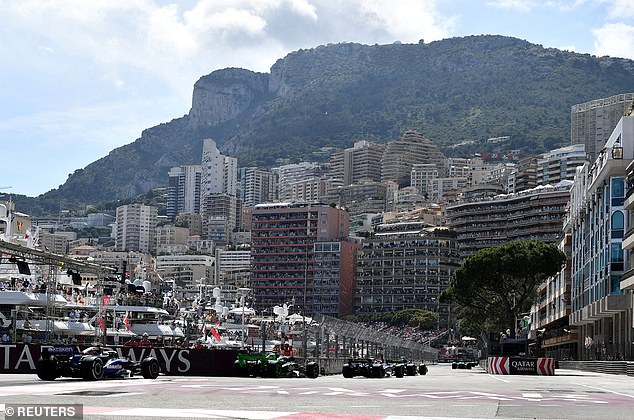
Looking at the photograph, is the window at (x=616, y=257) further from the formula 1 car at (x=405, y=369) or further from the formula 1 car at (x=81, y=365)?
the formula 1 car at (x=81, y=365)

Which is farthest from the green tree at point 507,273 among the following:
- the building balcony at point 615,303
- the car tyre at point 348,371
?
the car tyre at point 348,371

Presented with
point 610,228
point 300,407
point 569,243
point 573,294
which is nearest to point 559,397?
point 300,407

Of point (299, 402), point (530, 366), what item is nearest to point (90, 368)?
point (299, 402)

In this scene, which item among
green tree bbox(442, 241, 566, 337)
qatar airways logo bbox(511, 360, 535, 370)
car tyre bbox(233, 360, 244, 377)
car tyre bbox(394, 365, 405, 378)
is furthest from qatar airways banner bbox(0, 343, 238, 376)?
green tree bbox(442, 241, 566, 337)

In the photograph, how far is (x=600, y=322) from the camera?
86.6 m

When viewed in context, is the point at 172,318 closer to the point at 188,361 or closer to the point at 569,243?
the point at 569,243

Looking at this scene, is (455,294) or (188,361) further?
(455,294)

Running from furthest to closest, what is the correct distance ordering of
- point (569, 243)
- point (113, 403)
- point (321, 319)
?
point (569, 243), point (321, 319), point (113, 403)

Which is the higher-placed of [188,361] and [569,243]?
[569,243]

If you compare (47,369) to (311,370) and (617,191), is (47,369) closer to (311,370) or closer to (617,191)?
(311,370)

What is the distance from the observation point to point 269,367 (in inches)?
1528

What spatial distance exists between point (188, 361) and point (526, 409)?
2163 centimetres

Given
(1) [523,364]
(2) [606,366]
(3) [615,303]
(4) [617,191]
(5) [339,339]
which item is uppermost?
(4) [617,191]

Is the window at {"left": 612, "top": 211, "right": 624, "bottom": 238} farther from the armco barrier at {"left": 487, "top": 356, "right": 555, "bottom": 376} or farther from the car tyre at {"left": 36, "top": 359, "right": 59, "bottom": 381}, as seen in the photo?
the car tyre at {"left": 36, "top": 359, "right": 59, "bottom": 381}
